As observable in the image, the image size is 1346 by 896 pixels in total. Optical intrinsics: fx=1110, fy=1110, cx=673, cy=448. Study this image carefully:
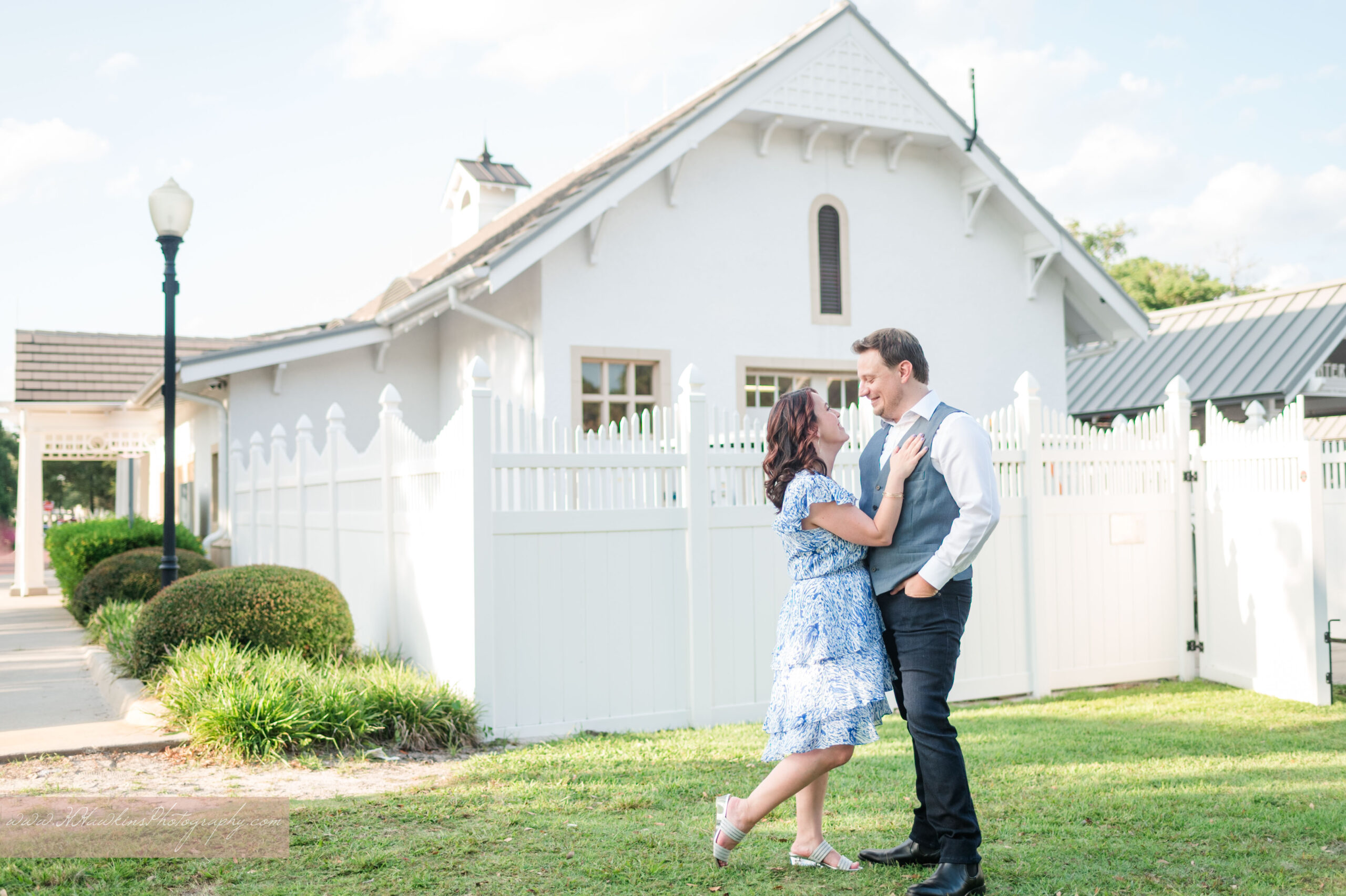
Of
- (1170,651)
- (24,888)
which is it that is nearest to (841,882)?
(24,888)

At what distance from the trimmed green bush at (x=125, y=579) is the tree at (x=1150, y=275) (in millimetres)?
34121

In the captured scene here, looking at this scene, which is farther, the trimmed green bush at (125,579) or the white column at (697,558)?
the trimmed green bush at (125,579)

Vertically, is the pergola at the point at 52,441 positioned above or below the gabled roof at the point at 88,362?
below

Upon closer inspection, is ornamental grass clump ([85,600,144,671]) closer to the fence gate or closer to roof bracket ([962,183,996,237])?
the fence gate

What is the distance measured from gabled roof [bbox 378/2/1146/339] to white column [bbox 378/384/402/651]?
249 cm

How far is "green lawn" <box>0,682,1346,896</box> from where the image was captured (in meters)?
4.07

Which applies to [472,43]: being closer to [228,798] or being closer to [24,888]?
[228,798]

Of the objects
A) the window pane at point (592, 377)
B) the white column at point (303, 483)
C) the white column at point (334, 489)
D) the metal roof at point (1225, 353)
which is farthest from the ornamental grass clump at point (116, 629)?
the metal roof at point (1225, 353)

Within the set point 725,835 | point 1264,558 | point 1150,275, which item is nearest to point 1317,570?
point 1264,558

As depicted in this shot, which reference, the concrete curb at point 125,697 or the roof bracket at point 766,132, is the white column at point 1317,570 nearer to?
Result: the roof bracket at point 766,132

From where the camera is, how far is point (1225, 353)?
708 inches

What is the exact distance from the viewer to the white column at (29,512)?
1808 centimetres

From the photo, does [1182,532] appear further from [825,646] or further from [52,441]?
[52,441]

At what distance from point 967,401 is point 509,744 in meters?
8.47
